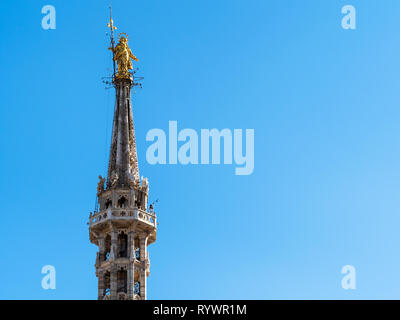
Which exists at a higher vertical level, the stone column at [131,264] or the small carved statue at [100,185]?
the small carved statue at [100,185]

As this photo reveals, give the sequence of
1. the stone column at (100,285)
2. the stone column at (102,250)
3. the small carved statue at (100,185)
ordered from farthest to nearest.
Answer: the small carved statue at (100,185) < the stone column at (102,250) < the stone column at (100,285)

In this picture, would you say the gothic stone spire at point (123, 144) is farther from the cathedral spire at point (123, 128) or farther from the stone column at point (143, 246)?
the stone column at point (143, 246)

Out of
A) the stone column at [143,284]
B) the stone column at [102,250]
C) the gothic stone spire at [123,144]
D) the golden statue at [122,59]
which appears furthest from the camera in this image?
the golden statue at [122,59]

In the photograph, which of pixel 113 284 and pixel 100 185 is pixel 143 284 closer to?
pixel 113 284

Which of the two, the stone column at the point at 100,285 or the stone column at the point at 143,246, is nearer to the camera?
the stone column at the point at 100,285

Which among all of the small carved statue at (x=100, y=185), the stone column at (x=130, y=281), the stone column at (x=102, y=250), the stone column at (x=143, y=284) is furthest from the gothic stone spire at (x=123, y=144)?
the stone column at (x=143, y=284)

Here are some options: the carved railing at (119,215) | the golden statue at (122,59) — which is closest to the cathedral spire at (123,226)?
the carved railing at (119,215)

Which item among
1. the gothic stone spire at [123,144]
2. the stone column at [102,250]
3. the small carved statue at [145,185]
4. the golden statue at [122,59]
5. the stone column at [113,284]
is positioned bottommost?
the stone column at [113,284]

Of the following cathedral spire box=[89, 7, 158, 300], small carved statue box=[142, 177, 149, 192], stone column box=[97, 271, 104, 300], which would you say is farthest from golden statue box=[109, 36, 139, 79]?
stone column box=[97, 271, 104, 300]

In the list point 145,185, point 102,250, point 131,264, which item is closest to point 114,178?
point 145,185
